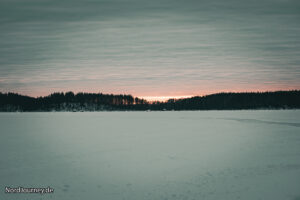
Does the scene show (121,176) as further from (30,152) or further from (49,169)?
(30,152)

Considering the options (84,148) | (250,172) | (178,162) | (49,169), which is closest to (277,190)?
(250,172)

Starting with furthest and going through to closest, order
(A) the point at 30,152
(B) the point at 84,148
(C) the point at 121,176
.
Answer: (B) the point at 84,148 → (A) the point at 30,152 → (C) the point at 121,176

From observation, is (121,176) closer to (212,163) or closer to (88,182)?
(88,182)

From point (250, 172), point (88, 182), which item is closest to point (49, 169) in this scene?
point (88, 182)

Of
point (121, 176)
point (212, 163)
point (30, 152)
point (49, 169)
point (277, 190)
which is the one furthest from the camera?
point (30, 152)

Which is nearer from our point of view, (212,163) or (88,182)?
(88,182)

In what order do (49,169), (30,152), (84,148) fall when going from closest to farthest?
1. (49,169)
2. (30,152)
3. (84,148)

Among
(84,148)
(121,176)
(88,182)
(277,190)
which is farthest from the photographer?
(84,148)

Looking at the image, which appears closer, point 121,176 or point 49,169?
point 121,176

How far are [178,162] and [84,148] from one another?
8452 millimetres

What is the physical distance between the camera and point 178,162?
16.1 metres

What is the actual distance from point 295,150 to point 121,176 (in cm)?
1294

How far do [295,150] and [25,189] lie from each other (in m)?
16.9

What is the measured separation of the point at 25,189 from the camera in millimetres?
10945
